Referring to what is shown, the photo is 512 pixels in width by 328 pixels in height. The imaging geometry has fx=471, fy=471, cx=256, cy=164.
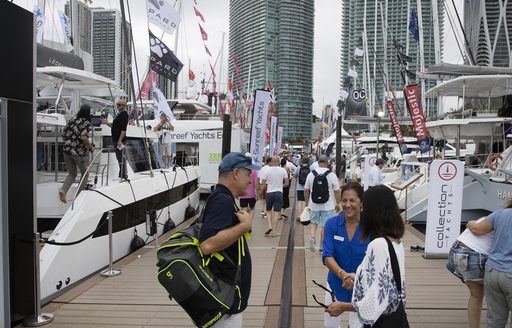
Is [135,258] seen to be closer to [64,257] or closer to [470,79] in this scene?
[64,257]

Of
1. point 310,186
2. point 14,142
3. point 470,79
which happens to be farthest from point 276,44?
point 14,142

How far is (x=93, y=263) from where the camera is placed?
7086 mm

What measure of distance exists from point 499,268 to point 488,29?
172ft

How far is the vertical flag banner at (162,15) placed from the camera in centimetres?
1176

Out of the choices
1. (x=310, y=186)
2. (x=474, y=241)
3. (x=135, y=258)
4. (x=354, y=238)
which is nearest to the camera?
(x=354, y=238)

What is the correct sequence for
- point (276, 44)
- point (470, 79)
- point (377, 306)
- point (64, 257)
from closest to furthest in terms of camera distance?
point (377, 306) < point (64, 257) < point (470, 79) < point (276, 44)

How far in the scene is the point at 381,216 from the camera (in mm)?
2883

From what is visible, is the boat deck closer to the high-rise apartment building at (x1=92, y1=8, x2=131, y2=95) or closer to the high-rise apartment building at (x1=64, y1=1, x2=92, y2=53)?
the high-rise apartment building at (x1=64, y1=1, x2=92, y2=53)

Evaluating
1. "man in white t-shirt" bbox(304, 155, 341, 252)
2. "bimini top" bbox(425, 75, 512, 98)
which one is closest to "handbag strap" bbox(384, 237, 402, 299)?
"man in white t-shirt" bbox(304, 155, 341, 252)

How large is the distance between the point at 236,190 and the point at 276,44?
65068mm

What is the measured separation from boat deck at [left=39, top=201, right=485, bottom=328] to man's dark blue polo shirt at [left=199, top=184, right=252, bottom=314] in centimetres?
229

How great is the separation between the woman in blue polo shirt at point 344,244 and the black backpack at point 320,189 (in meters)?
4.67

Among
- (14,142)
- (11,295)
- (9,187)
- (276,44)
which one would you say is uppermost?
(276,44)

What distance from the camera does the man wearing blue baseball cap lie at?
9.00 ft
